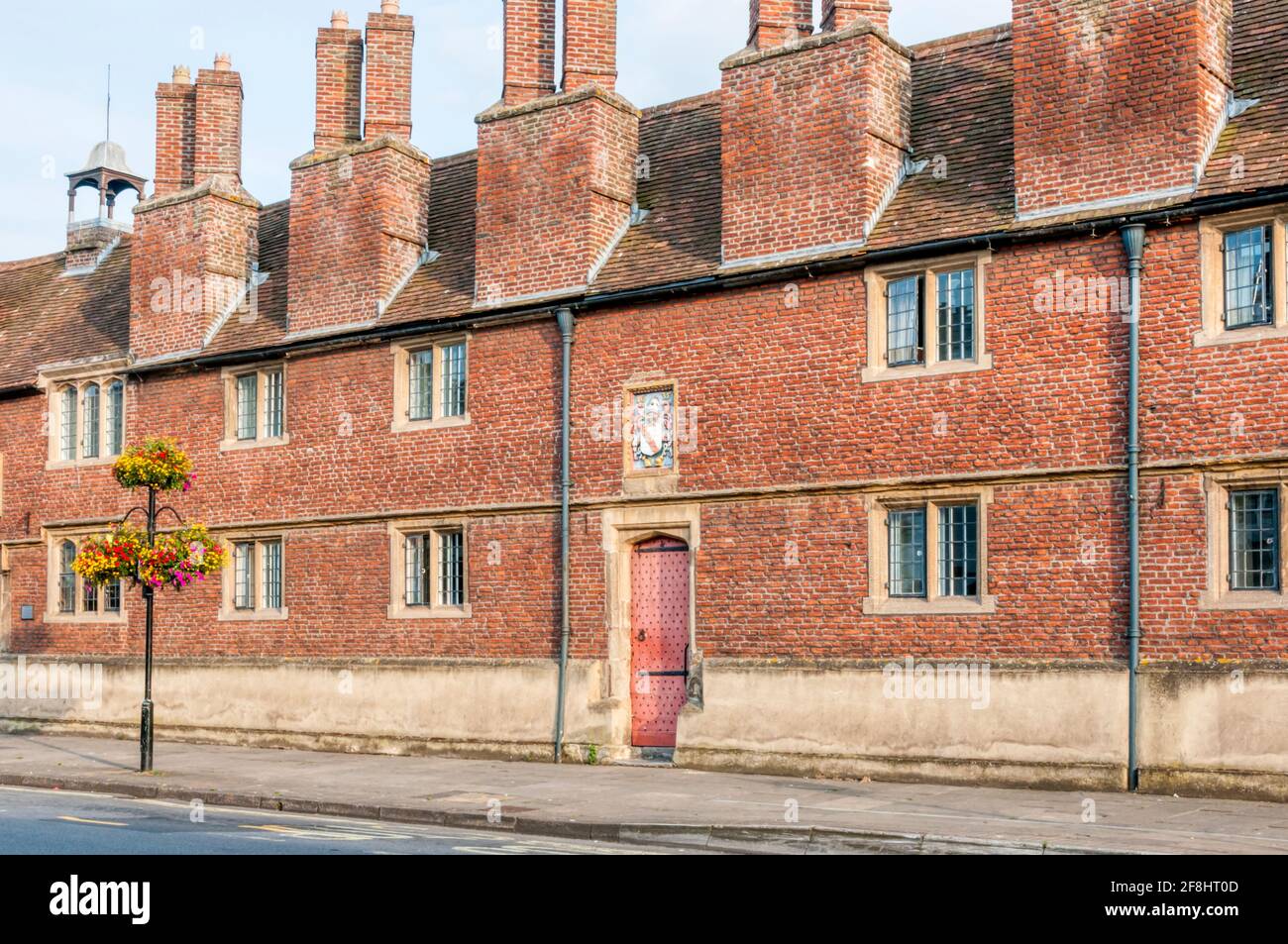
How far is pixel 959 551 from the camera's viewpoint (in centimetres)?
1928

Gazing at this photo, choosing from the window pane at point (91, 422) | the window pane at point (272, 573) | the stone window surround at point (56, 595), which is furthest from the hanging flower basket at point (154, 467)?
the window pane at point (91, 422)

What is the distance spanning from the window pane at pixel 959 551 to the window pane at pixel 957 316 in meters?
1.89

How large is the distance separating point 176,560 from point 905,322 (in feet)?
33.7

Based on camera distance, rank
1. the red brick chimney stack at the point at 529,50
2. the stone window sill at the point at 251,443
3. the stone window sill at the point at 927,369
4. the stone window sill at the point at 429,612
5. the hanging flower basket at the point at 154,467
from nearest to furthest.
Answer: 1. the stone window sill at the point at 927,369
2. the hanging flower basket at the point at 154,467
3. the stone window sill at the point at 429,612
4. the red brick chimney stack at the point at 529,50
5. the stone window sill at the point at 251,443

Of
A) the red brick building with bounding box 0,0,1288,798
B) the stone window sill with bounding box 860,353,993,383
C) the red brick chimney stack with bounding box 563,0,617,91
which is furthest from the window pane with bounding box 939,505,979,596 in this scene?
the red brick chimney stack with bounding box 563,0,617,91

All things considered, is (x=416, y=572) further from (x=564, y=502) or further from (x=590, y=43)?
(x=590, y=43)

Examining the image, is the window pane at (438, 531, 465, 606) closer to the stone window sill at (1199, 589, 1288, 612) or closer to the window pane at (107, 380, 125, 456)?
the window pane at (107, 380, 125, 456)

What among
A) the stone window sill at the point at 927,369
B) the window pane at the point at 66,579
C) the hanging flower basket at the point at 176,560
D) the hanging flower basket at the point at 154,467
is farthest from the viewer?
the window pane at the point at 66,579

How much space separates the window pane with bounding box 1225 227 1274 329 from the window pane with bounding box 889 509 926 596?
4.36 m

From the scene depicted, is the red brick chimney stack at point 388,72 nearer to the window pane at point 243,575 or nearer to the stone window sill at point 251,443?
the stone window sill at point 251,443

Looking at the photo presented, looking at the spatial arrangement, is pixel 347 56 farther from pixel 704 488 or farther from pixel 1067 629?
pixel 1067 629

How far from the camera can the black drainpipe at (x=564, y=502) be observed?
73.7ft
